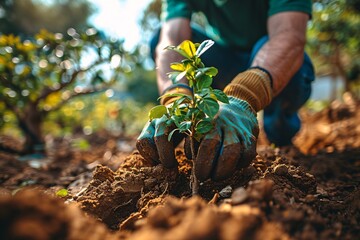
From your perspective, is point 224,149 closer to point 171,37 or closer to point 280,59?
point 280,59

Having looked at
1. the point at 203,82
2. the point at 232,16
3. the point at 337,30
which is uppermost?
the point at 337,30

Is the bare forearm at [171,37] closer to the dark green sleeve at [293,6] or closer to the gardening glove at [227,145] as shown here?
the dark green sleeve at [293,6]

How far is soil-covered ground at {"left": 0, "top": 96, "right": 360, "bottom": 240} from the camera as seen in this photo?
692mm

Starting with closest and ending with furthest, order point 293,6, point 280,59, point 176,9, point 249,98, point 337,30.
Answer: point 249,98, point 280,59, point 293,6, point 176,9, point 337,30

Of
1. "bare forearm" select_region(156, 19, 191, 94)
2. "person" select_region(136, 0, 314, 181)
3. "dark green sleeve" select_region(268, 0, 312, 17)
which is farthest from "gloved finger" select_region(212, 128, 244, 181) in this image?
"dark green sleeve" select_region(268, 0, 312, 17)

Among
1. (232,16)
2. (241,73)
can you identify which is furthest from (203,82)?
(232,16)

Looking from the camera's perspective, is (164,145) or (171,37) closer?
(164,145)

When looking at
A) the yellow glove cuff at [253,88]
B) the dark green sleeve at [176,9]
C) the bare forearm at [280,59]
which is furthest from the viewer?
the dark green sleeve at [176,9]

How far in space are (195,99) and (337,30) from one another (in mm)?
4769

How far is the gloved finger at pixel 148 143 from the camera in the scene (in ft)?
4.44

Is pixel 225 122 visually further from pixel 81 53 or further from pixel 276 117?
pixel 81 53

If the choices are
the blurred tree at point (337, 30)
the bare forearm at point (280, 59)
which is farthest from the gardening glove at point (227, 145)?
the blurred tree at point (337, 30)

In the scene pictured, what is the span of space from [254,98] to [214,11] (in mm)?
1503

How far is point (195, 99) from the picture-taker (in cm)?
117
